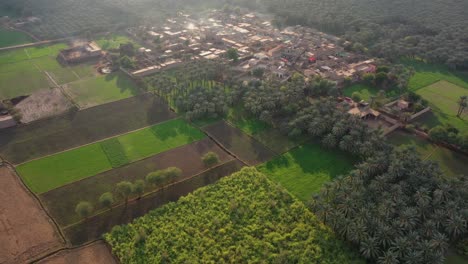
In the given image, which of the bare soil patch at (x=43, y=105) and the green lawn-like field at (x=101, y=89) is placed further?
the green lawn-like field at (x=101, y=89)

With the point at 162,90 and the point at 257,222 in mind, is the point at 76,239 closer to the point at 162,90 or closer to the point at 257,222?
the point at 257,222

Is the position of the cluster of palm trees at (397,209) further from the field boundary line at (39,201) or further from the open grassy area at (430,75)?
the open grassy area at (430,75)

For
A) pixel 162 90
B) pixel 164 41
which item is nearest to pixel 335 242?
pixel 162 90

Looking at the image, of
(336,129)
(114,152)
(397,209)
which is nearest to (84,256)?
(114,152)

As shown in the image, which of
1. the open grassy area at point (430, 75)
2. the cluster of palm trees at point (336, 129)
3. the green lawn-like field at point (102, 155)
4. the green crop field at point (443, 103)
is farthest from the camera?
the open grassy area at point (430, 75)

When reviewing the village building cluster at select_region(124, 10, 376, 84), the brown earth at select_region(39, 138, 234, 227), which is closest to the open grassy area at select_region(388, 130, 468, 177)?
the village building cluster at select_region(124, 10, 376, 84)

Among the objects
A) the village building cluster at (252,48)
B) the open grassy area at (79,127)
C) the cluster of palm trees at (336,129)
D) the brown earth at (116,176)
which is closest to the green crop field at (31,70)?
the open grassy area at (79,127)

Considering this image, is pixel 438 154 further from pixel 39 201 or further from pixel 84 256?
pixel 39 201

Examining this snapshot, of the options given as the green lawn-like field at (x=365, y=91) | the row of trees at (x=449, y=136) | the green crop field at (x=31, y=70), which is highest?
the row of trees at (x=449, y=136)
